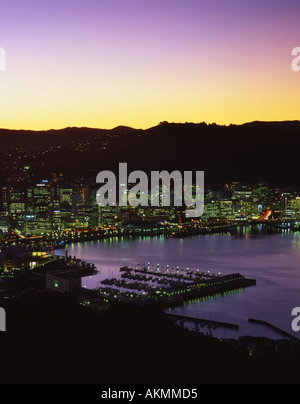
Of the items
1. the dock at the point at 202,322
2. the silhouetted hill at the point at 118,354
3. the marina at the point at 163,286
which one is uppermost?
the silhouetted hill at the point at 118,354

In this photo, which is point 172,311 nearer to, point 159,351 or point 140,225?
point 159,351

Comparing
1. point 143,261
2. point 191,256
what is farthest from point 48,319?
point 191,256

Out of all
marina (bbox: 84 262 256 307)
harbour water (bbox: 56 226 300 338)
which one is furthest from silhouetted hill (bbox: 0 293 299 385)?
marina (bbox: 84 262 256 307)

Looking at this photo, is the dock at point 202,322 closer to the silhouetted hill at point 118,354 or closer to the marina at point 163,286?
the marina at point 163,286

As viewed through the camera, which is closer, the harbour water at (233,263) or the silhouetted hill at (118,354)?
the silhouetted hill at (118,354)

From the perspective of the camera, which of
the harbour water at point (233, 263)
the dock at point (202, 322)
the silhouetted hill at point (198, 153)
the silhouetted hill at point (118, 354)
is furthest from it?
the silhouetted hill at point (198, 153)

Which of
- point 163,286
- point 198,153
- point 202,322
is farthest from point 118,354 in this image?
point 198,153

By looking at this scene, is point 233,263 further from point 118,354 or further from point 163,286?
point 118,354

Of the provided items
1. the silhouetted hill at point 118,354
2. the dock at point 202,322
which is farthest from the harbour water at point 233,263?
the silhouetted hill at point 118,354
